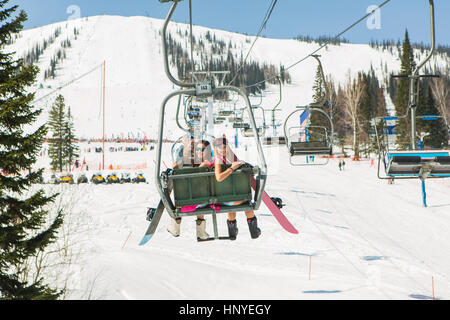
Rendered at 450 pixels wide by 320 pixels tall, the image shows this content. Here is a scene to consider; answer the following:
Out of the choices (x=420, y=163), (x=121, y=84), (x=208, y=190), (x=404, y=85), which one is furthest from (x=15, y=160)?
(x=121, y=84)

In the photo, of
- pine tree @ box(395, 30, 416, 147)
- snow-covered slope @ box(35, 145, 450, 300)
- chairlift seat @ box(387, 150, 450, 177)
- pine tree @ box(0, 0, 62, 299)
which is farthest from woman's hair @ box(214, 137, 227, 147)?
pine tree @ box(395, 30, 416, 147)

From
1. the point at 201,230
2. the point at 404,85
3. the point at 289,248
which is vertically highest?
the point at 404,85

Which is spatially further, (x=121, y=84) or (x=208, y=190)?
(x=121, y=84)

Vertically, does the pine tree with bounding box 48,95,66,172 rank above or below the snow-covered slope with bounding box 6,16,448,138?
below

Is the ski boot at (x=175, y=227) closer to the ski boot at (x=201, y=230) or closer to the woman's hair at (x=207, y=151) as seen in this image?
the ski boot at (x=201, y=230)

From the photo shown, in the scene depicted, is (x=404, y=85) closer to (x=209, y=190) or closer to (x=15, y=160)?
(x=15, y=160)

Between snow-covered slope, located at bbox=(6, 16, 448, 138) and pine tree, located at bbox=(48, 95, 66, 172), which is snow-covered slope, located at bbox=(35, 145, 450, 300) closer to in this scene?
pine tree, located at bbox=(48, 95, 66, 172)

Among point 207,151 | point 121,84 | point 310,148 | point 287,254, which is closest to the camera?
point 207,151

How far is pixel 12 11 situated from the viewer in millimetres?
12812

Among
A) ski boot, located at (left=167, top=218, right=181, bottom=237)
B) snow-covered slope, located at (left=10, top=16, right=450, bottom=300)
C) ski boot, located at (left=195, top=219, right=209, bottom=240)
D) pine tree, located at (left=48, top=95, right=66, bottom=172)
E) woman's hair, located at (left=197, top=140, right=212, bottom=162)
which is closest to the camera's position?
woman's hair, located at (left=197, top=140, right=212, bottom=162)

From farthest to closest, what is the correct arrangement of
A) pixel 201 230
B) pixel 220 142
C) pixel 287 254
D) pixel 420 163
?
pixel 287 254, pixel 420 163, pixel 201 230, pixel 220 142

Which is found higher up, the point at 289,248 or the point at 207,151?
the point at 207,151
